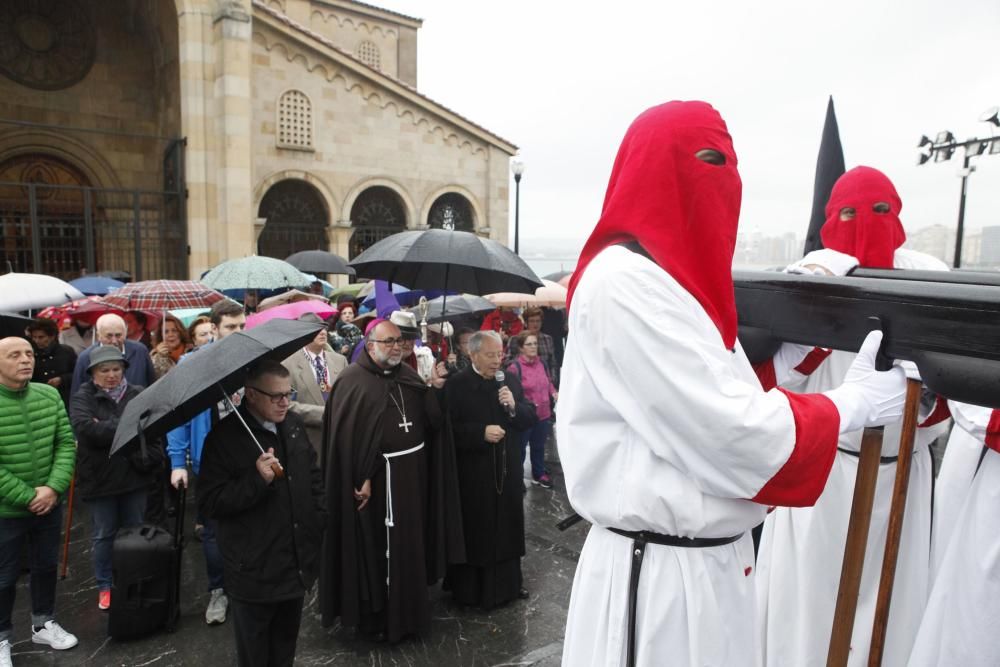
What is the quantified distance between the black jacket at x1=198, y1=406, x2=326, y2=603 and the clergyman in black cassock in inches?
62.6

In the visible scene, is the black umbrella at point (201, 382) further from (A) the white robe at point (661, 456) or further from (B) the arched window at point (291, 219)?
(B) the arched window at point (291, 219)

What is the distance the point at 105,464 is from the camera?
4805mm

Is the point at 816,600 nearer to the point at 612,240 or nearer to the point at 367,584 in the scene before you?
the point at 612,240

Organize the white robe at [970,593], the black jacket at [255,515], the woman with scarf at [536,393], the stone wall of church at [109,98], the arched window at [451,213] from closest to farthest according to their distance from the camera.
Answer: the white robe at [970,593]
the black jacket at [255,515]
the woman with scarf at [536,393]
the stone wall of church at [109,98]
the arched window at [451,213]

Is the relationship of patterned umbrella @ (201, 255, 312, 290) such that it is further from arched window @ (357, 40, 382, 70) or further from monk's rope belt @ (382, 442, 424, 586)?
arched window @ (357, 40, 382, 70)

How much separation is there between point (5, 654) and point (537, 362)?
18.0 ft

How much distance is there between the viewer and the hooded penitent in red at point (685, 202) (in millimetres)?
1920

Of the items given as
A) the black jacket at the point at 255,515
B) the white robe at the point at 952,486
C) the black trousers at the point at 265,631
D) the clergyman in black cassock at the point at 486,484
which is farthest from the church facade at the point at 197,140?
the white robe at the point at 952,486

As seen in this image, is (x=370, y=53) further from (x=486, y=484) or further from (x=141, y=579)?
(x=141, y=579)

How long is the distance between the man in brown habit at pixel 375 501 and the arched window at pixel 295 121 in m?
13.4

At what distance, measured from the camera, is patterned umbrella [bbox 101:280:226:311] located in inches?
300

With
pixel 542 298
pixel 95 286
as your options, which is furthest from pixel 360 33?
pixel 542 298

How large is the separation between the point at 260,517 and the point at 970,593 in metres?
3.35

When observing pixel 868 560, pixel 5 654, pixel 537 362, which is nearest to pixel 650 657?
pixel 868 560
